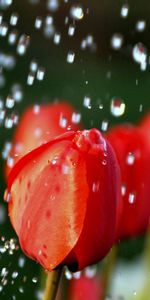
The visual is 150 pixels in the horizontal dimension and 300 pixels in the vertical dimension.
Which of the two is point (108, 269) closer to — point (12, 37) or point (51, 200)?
point (51, 200)

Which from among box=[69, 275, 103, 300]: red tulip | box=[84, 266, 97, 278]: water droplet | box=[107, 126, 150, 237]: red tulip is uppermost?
box=[107, 126, 150, 237]: red tulip

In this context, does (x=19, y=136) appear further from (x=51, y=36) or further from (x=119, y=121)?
(x=51, y=36)

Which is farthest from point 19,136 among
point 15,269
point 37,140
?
point 15,269

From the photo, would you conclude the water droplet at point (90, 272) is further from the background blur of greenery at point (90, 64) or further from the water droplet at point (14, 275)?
the background blur of greenery at point (90, 64)

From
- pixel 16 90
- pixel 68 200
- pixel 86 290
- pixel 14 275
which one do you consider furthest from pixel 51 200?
pixel 16 90

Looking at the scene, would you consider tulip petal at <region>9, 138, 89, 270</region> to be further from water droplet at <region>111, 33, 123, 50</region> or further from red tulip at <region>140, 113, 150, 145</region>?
water droplet at <region>111, 33, 123, 50</region>

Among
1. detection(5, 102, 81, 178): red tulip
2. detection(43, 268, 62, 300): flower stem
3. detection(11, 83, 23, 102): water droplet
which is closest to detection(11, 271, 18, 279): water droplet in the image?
detection(5, 102, 81, 178): red tulip

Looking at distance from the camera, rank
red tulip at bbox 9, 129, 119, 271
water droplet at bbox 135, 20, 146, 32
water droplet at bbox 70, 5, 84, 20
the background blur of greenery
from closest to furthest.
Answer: red tulip at bbox 9, 129, 119, 271
water droplet at bbox 70, 5, 84, 20
the background blur of greenery
water droplet at bbox 135, 20, 146, 32
